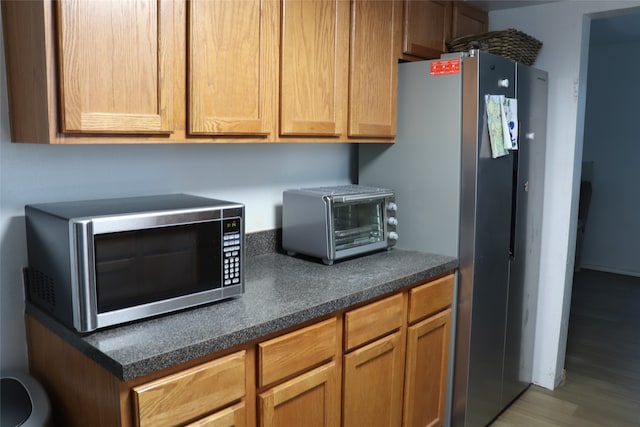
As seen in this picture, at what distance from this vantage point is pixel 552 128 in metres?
2.88

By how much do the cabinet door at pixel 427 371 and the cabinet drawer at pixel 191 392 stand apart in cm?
91

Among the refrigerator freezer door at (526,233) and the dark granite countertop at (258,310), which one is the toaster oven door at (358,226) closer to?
the dark granite countertop at (258,310)

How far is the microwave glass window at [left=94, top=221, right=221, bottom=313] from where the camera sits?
4.76 feet

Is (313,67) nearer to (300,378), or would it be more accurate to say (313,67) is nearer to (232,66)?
(232,66)

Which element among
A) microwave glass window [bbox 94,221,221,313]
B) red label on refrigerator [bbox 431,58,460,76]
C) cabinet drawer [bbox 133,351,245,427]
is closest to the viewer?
cabinet drawer [bbox 133,351,245,427]

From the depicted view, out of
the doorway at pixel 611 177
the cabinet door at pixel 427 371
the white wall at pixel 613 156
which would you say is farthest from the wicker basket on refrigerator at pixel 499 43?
the white wall at pixel 613 156

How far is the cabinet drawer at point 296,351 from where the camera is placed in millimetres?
1609

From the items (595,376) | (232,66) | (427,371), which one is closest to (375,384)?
(427,371)

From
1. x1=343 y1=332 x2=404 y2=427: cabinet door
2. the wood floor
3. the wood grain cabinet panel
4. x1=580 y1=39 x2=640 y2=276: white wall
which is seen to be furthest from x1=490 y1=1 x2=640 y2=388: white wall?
x1=580 y1=39 x2=640 y2=276: white wall

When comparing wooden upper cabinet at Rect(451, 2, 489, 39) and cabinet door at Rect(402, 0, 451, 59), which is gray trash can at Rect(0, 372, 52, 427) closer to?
cabinet door at Rect(402, 0, 451, 59)

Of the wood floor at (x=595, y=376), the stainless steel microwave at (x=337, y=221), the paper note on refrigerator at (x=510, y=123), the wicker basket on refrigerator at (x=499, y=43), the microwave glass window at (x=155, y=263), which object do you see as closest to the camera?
the microwave glass window at (x=155, y=263)

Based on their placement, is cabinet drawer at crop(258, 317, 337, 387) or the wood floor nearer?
cabinet drawer at crop(258, 317, 337, 387)

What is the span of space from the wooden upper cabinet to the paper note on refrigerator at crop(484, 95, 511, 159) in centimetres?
54

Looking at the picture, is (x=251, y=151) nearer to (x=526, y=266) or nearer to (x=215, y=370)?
(x=215, y=370)
